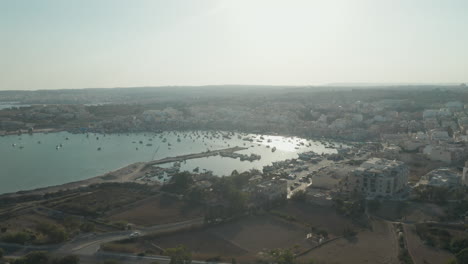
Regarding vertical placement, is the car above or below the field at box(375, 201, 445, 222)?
above

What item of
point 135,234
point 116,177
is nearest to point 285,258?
point 135,234

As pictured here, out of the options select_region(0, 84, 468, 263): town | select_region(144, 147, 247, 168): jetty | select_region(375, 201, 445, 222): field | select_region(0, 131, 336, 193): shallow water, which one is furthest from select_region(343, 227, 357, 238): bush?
select_region(144, 147, 247, 168): jetty

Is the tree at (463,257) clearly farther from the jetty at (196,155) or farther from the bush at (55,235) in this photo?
the jetty at (196,155)

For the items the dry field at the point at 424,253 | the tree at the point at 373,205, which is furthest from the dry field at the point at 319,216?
the dry field at the point at 424,253

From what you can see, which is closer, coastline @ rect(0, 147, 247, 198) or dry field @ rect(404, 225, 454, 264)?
dry field @ rect(404, 225, 454, 264)

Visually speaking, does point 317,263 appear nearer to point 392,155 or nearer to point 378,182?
point 378,182

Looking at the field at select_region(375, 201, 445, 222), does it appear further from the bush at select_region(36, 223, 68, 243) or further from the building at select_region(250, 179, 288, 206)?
the bush at select_region(36, 223, 68, 243)
